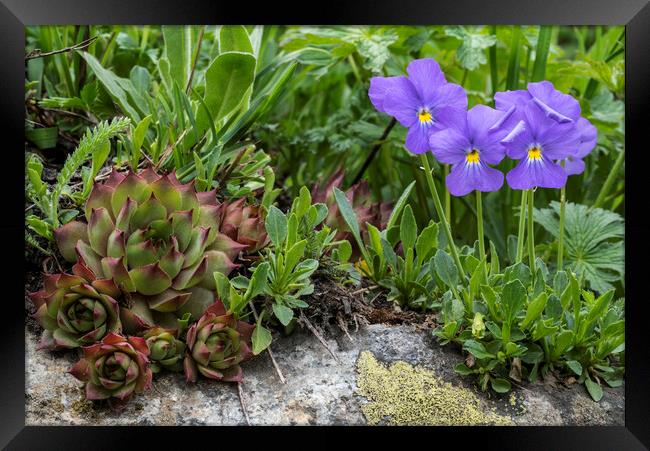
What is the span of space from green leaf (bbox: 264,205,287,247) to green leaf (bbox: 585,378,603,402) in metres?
0.64

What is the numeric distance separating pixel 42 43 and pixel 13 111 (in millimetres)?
436

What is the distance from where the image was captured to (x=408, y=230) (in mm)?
1540

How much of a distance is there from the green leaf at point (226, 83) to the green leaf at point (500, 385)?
0.76 m

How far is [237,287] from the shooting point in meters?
1.37

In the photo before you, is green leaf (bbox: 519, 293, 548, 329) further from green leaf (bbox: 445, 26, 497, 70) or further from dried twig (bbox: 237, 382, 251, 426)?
green leaf (bbox: 445, 26, 497, 70)

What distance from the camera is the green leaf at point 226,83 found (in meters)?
1.48

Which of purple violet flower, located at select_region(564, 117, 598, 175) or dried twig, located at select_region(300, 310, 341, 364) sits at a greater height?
purple violet flower, located at select_region(564, 117, 598, 175)

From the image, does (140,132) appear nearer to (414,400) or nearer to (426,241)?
(426,241)

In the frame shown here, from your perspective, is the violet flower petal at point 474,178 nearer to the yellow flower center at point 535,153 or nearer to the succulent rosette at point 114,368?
the yellow flower center at point 535,153

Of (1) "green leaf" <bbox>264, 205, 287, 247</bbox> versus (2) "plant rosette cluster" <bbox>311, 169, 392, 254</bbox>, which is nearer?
(1) "green leaf" <bbox>264, 205, 287, 247</bbox>

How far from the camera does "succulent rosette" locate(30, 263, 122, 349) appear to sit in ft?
4.27

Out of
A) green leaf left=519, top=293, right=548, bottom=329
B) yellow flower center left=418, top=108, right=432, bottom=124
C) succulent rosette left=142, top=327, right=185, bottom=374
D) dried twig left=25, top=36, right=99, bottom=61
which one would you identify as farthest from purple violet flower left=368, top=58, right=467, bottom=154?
dried twig left=25, top=36, right=99, bottom=61

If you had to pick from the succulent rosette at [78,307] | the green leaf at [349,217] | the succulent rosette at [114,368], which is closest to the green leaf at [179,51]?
the green leaf at [349,217]
